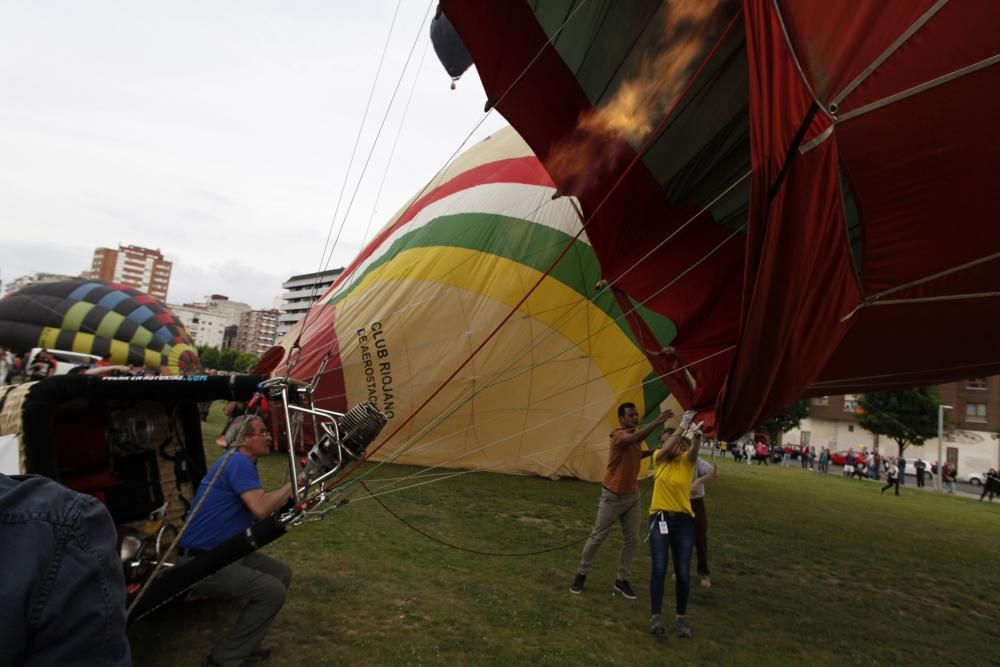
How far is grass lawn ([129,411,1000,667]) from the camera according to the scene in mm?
3932

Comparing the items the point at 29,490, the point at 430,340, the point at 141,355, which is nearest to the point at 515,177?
the point at 430,340

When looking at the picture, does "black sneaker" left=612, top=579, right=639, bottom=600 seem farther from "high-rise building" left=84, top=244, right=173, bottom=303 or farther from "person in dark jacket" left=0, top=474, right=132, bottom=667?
"high-rise building" left=84, top=244, right=173, bottom=303

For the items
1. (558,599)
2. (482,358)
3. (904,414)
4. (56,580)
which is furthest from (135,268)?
(56,580)

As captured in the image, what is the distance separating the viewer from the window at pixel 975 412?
40500 millimetres

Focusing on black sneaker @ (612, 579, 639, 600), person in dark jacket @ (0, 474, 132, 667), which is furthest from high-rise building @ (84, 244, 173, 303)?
person in dark jacket @ (0, 474, 132, 667)

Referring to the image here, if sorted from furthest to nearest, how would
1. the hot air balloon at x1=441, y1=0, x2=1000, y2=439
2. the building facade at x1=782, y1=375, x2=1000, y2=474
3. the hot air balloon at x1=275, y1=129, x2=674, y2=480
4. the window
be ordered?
the window → the building facade at x1=782, y1=375, x2=1000, y2=474 → the hot air balloon at x1=275, y1=129, x2=674, y2=480 → the hot air balloon at x1=441, y1=0, x2=1000, y2=439

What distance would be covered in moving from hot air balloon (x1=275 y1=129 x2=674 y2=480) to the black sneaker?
415 centimetres

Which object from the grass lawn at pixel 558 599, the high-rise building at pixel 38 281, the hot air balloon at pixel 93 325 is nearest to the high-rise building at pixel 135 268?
the high-rise building at pixel 38 281

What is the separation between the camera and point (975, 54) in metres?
3.20

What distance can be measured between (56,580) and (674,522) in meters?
4.25

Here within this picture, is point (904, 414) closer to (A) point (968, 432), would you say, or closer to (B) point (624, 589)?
(A) point (968, 432)

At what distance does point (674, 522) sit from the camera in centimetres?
452

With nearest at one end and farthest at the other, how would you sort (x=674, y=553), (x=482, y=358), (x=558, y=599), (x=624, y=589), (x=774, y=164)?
(x=774, y=164)
(x=674, y=553)
(x=558, y=599)
(x=624, y=589)
(x=482, y=358)

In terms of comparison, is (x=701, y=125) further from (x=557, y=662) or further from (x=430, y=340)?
(x=430, y=340)
